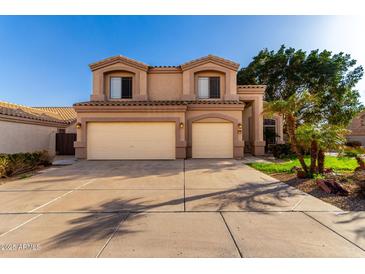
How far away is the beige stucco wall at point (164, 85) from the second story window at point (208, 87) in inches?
67.5

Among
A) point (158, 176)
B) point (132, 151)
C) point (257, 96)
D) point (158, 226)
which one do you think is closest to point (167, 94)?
point (132, 151)

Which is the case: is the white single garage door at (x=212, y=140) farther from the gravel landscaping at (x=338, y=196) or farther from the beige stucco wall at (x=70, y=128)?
the beige stucco wall at (x=70, y=128)

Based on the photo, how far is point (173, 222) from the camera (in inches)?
161

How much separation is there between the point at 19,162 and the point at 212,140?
1102 cm

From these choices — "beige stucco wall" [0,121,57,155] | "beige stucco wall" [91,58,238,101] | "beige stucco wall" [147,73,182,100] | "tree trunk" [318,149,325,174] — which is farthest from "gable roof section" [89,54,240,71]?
"tree trunk" [318,149,325,174]

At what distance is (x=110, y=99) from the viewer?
15.7m

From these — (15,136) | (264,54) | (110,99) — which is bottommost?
(15,136)

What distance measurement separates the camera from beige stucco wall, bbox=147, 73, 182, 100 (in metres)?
16.0

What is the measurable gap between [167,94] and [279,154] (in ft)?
31.9

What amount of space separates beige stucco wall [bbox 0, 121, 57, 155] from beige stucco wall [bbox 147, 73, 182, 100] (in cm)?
869

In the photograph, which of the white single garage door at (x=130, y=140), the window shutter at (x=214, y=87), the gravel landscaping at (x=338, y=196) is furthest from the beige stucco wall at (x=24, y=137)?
the gravel landscaping at (x=338, y=196)

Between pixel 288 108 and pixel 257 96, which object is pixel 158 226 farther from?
pixel 257 96

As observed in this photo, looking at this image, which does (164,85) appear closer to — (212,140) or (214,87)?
(214,87)

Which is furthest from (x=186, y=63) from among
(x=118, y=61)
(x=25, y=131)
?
(x=25, y=131)
